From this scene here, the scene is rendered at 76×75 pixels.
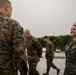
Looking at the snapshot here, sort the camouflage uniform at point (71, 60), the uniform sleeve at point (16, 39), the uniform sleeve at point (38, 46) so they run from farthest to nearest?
the uniform sleeve at point (38, 46)
the camouflage uniform at point (71, 60)
the uniform sleeve at point (16, 39)

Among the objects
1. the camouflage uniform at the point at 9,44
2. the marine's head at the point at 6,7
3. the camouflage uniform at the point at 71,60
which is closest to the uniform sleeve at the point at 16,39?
the camouflage uniform at the point at 9,44

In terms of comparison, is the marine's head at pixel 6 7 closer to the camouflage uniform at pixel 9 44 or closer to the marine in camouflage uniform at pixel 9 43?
the marine in camouflage uniform at pixel 9 43

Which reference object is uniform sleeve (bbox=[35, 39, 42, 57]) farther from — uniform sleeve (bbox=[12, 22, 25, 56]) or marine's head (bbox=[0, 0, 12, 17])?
uniform sleeve (bbox=[12, 22, 25, 56])

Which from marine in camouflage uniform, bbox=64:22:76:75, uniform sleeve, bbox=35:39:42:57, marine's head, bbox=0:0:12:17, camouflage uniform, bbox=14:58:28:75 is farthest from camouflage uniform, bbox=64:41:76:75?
uniform sleeve, bbox=35:39:42:57

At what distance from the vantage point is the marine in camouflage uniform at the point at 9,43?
→ 4.22 m

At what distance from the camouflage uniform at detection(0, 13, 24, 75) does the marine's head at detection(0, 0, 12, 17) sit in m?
0.14

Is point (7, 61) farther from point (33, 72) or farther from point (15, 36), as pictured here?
point (33, 72)

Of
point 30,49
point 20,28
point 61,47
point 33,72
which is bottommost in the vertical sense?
point 61,47

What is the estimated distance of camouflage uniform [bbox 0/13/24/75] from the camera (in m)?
4.21

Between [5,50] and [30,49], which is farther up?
[5,50]

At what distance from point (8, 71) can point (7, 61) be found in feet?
0.44

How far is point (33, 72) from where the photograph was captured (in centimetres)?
1162

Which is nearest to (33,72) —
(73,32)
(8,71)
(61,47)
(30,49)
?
(30,49)

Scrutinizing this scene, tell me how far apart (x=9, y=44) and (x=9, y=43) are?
14 mm
